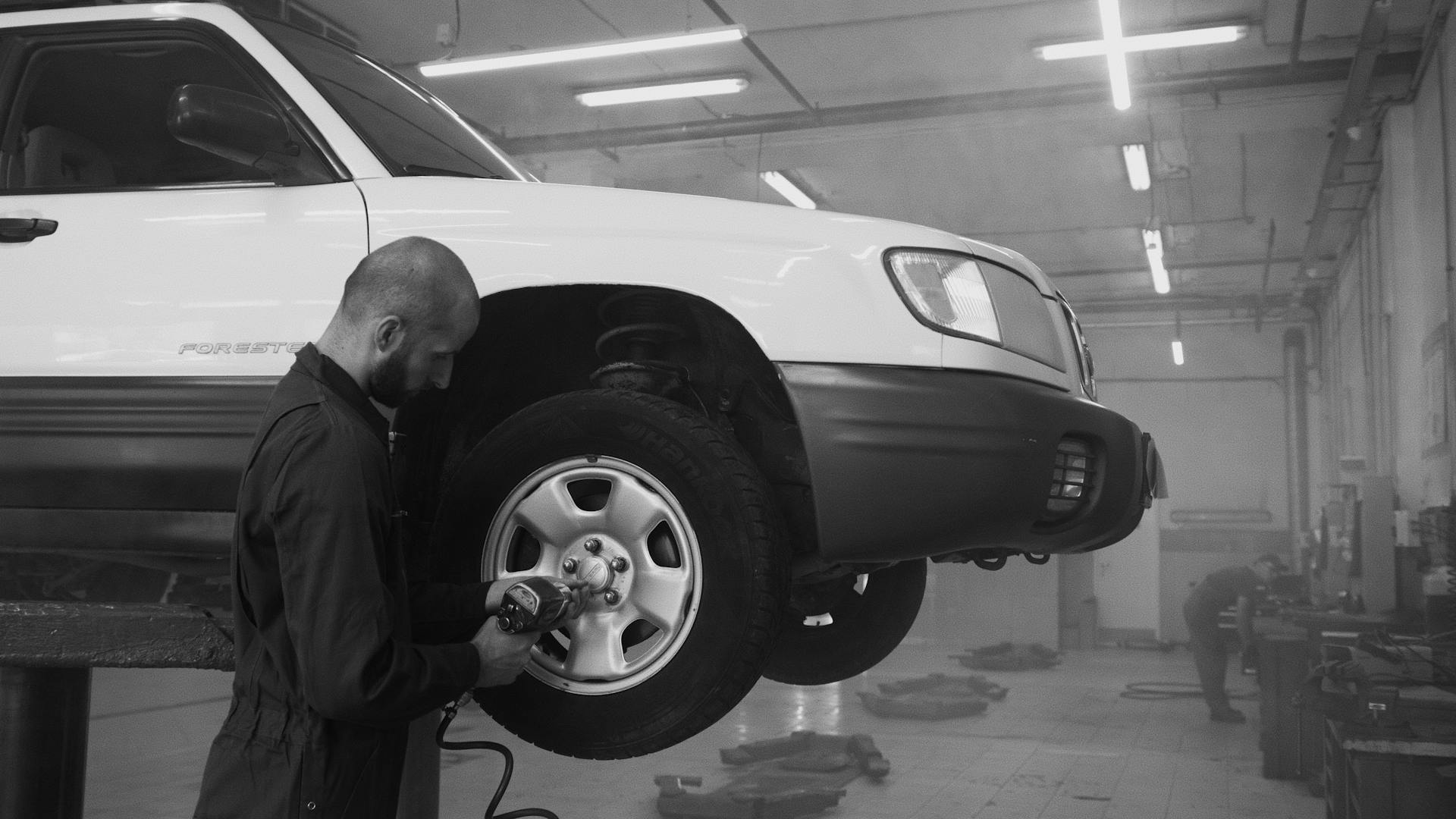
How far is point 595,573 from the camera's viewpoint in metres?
2.07

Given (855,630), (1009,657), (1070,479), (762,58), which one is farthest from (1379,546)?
(1070,479)

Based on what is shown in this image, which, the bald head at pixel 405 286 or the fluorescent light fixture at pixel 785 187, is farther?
the fluorescent light fixture at pixel 785 187

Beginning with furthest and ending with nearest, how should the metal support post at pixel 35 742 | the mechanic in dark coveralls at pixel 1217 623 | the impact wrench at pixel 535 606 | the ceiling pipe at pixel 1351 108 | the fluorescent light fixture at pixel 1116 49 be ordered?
the mechanic in dark coveralls at pixel 1217 623, the ceiling pipe at pixel 1351 108, the fluorescent light fixture at pixel 1116 49, the metal support post at pixel 35 742, the impact wrench at pixel 535 606

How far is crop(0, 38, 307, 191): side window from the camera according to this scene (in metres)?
2.54

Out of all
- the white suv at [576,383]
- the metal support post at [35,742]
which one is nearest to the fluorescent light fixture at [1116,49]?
the white suv at [576,383]

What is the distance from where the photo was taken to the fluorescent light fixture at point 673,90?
31.4 ft

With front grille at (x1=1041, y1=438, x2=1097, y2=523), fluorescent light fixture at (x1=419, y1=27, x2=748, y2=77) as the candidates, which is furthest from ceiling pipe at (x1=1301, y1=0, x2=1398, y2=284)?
front grille at (x1=1041, y1=438, x2=1097, y2=523)

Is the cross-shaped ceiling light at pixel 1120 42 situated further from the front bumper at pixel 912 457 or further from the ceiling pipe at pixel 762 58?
the front bumper at pixel 912 457

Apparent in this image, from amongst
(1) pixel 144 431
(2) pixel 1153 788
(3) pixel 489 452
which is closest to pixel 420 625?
(3) pixel 489 452

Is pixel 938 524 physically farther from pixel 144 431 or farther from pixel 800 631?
pixel 144 431

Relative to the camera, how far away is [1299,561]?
57.9 ft

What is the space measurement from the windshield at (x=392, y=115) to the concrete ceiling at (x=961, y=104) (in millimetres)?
6472

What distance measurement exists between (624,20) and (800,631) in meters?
7.25

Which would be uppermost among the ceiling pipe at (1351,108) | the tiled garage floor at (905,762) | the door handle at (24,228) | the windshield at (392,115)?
the ceiling pipe at (1351,108)
